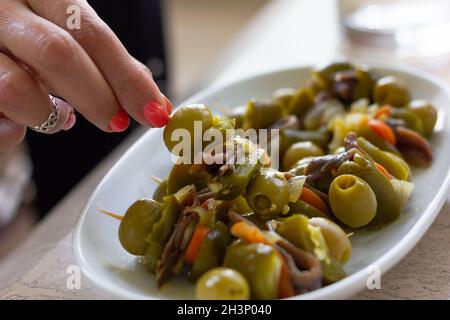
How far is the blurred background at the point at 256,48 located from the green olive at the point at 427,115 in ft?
0.98

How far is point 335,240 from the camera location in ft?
2.35

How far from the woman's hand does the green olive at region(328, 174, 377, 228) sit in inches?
9.0

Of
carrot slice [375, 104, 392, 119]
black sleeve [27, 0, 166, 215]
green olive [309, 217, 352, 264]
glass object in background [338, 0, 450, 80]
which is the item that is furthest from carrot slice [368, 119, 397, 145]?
black sleeve [27, 0, 166, 215]

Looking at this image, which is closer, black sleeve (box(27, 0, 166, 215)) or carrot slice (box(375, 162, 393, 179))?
carrot slice (box(375, 162, 393, 179))

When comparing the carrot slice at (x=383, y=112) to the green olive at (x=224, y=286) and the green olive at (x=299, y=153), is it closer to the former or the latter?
the green olive at (x=299, y=153)

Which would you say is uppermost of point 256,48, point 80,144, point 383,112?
point 383,112

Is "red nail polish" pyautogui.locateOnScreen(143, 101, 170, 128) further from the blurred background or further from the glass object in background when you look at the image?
the glass object in background

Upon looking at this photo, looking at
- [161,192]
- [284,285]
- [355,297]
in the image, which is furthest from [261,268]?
[161,192]

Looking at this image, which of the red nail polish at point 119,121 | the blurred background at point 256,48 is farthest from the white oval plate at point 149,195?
the blurred background at point 256,48

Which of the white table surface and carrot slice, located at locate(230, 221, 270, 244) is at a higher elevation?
carrot slice, located at locate(230, 221, 270, 244)

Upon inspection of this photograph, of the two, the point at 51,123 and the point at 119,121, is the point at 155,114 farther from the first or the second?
the point at 51,123

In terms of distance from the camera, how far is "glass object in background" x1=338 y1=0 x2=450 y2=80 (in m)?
1.56

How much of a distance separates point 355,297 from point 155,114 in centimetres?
31

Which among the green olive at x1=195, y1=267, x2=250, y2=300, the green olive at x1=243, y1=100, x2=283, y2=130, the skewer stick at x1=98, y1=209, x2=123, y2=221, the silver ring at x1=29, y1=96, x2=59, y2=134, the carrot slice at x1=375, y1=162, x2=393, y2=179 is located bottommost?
the green olive at x1=243, y1=100, x2=283, y2=130
